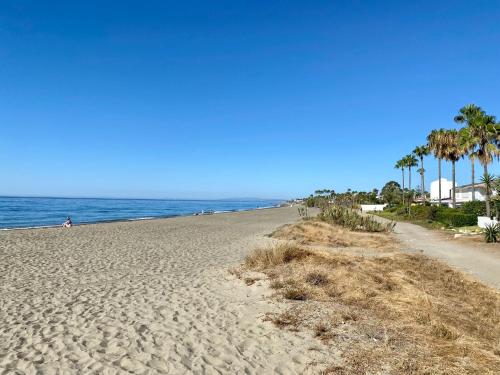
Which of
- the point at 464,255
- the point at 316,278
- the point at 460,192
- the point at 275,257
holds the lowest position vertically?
the point at 464,255

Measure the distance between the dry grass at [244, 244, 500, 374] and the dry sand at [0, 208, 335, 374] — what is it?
0.60 meters

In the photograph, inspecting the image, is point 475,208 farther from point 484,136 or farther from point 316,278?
point 316,278

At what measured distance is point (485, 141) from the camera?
94.5ft

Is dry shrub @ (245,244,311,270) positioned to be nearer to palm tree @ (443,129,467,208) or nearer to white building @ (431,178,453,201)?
palm tree @ (443,129,467,208)

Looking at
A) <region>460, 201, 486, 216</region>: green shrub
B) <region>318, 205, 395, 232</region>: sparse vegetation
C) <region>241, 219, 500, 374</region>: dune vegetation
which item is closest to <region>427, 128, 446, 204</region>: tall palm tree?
<region>460, 201, 486, 216</region>: green shrub

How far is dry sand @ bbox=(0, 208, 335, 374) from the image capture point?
5109mm

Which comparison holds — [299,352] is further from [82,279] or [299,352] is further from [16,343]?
[82,279]

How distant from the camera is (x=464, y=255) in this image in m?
15.2

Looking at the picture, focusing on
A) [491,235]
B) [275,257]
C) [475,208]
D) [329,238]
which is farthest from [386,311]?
[475,208]

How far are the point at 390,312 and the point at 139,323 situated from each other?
178 inches

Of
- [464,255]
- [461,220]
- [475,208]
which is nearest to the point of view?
[464,255]

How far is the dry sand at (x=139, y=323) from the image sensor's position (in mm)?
5109

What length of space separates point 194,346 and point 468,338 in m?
4.04

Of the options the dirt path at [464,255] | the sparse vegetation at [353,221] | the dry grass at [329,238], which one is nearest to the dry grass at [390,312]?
the dirt path at [464,255]
